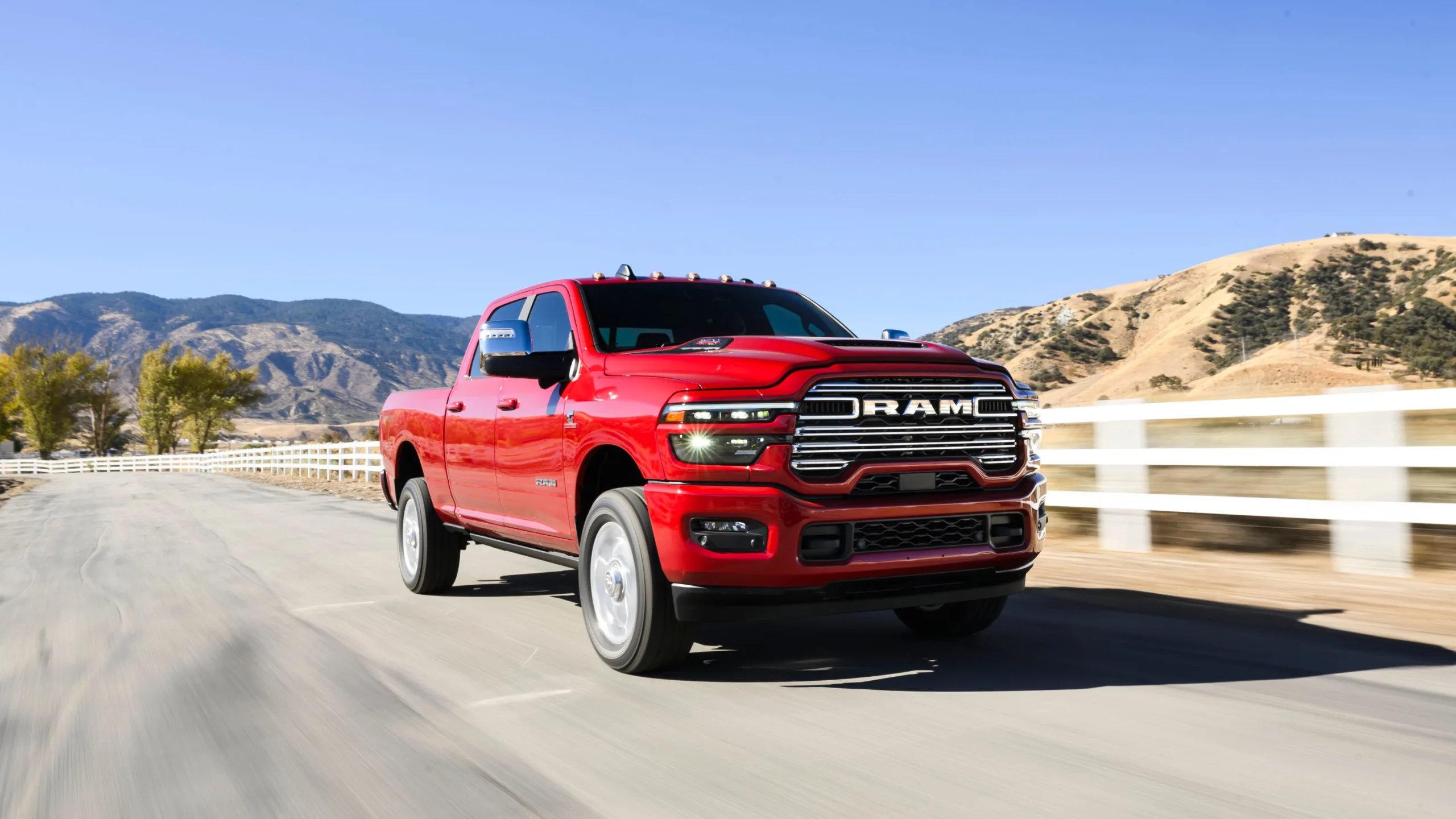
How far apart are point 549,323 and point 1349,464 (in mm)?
5215

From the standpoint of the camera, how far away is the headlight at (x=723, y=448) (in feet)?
14.4

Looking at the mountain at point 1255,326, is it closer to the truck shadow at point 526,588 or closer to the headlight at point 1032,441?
the truck shadow at point 526,588

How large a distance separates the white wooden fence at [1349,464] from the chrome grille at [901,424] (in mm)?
3535

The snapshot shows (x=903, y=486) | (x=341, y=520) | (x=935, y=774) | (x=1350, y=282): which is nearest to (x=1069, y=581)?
(x=903, y=486)

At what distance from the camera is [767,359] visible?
4.55 meters

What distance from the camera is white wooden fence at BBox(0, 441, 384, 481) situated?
2578cm

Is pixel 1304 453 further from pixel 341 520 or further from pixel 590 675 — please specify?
pixel 341 520

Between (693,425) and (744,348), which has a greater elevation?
(744,348)

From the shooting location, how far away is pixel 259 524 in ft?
46.0

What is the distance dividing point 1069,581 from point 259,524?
414 inches

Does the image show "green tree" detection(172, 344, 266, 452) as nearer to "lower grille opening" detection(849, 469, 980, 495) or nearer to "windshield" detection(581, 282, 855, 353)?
"windshield" detection(581, 282, 855, 353)

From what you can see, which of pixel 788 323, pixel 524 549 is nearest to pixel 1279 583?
pixel 788 323

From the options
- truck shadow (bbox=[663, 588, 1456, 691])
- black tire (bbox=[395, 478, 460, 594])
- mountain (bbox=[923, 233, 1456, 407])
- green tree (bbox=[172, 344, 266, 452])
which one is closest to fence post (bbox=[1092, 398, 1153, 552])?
truck shadow (bbox=[663, 588, 1456, 691])

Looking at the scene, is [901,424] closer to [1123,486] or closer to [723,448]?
[723,448]
